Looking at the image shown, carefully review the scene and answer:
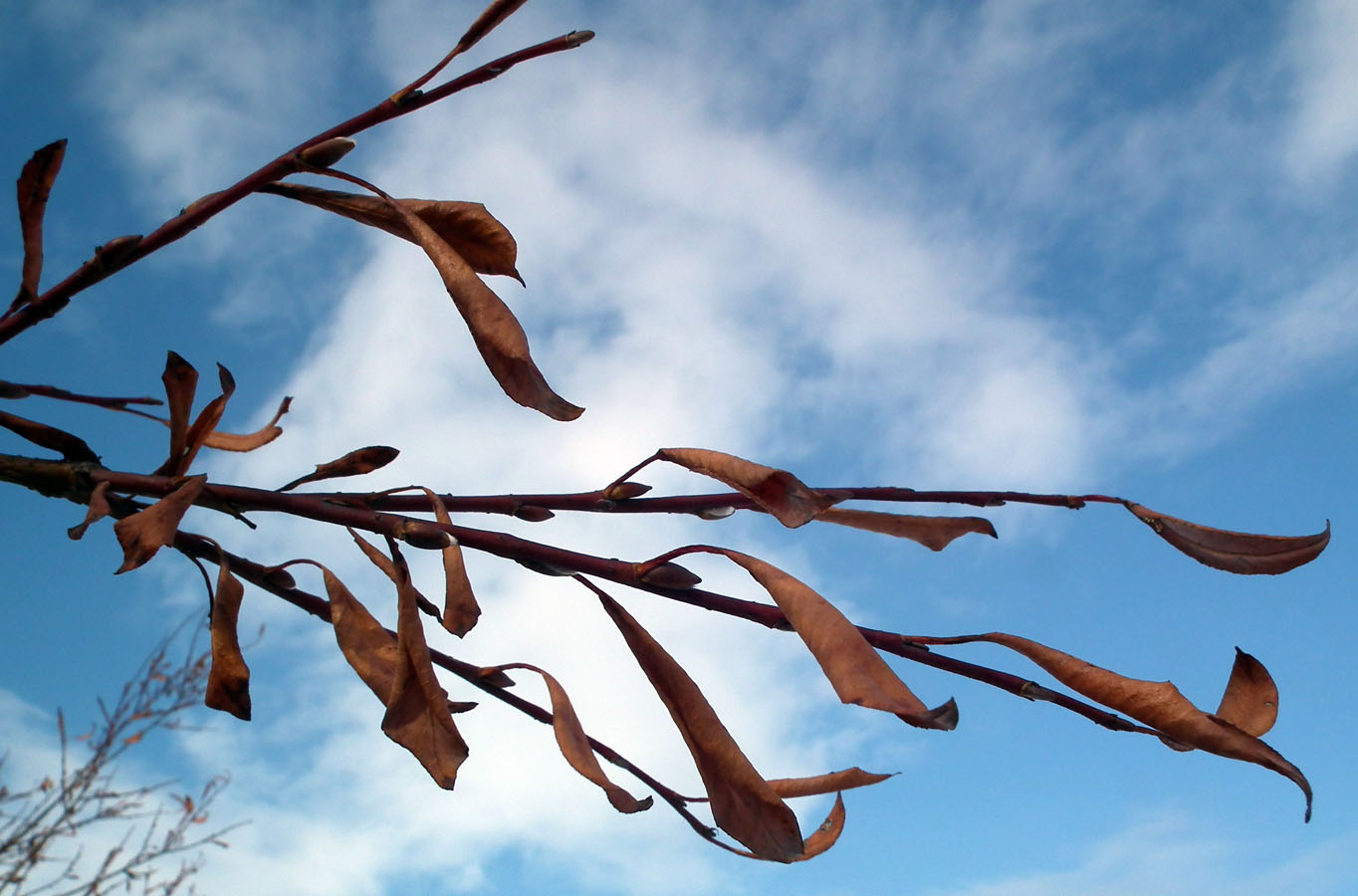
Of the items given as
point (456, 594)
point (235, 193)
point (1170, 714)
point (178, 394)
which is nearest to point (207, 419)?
point (178, 394)

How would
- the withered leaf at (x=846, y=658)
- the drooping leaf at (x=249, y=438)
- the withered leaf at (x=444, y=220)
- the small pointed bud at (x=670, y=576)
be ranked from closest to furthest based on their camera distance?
1. the withered leaf at (x=846, y=658)
2. the small pointed bud at (x=670, y=576)
3. the withered leaf at (x=444, y=220)
4. the drooping leaf at (x=249, y=438)

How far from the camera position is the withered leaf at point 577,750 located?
0.55 metres

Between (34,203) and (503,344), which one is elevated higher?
(34,203)

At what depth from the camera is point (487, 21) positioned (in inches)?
24.4

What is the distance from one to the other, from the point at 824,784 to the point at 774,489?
0.20 meters

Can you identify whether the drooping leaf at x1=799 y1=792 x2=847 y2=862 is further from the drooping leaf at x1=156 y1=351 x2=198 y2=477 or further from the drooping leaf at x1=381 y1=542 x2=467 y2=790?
the drooping leaf at x1=156 y1=351 x2=198 y2=477

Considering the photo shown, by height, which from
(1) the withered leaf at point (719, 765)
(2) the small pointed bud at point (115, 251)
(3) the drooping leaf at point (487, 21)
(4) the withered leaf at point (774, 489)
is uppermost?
(3) the drooping leaf at point (487, 21)

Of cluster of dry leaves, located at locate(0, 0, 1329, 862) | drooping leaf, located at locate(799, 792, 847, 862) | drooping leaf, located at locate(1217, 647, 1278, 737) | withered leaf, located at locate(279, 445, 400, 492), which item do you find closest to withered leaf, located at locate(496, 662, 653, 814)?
cluster of dry leaves, located at locate(0, 0, 1329, 862)

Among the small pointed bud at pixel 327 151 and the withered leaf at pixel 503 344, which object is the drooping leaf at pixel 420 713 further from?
the small pointed bud at pixel 327 151

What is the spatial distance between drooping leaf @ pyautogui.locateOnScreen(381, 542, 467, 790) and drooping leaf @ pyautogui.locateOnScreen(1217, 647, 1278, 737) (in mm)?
413

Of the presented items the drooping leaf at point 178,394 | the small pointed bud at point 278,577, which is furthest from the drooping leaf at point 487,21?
the small pointed bud at point 278,577

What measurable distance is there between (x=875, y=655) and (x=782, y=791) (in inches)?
7.2

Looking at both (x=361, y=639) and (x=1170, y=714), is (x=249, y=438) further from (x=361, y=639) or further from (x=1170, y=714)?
(x=1170, y=714)

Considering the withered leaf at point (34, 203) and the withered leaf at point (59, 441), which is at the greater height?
the withered leaf at point (34, 203)
